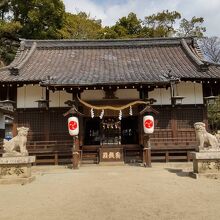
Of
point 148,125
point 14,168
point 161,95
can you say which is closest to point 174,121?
point 161,95

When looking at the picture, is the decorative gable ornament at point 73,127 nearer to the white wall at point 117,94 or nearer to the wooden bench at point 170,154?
the white wall at point 117,94

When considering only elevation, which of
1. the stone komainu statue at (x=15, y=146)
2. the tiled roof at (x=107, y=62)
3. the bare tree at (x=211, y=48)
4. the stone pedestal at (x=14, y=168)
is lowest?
the stone pedestal at (x=14, y=168)

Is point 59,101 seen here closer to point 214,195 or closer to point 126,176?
point 126,176

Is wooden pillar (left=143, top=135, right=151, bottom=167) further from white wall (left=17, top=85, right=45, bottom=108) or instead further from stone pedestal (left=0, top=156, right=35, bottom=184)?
white wall (left=17, top=85, right=45, bottom=108)

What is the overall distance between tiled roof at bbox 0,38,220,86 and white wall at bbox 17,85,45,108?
0.72 m

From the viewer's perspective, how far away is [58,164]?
1478 cm

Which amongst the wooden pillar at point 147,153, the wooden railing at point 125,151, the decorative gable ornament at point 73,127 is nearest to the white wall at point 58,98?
the wooden railing at point 125,151

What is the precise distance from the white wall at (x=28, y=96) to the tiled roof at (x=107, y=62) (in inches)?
28.4

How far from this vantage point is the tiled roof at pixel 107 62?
14.8 meters

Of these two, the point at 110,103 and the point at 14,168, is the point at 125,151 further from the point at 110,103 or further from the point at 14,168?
the point at 14,168

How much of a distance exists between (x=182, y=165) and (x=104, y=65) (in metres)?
7.38

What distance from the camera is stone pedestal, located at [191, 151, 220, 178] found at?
9.95m

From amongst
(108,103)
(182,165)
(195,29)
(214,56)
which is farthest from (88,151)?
(214,56)

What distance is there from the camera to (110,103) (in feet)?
47.8
